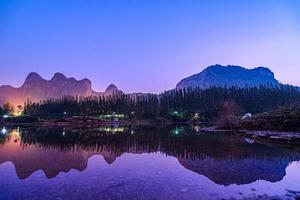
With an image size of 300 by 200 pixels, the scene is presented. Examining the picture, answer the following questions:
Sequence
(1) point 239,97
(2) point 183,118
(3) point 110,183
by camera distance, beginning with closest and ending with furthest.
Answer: (3) point 110,183
(2) point 183,118
(1) point 239,97

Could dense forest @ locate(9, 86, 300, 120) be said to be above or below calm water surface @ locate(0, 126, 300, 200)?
A: above

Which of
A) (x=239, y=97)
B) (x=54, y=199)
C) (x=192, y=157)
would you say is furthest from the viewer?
(x=239, y=97)

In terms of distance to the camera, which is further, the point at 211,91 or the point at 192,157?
the point at 211,91

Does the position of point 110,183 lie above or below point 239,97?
below

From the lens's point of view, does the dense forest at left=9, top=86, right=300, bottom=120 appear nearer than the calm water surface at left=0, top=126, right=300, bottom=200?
No

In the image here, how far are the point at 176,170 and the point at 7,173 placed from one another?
11202 mm

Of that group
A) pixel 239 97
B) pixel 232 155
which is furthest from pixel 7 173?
pixel 239 97

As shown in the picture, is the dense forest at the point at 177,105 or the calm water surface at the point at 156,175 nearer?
the calm water surface at the point at 156,175

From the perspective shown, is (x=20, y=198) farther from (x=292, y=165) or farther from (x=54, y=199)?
(x=292, y=165)

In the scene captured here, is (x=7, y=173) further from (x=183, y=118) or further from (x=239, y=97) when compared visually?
(x=239, y=97)

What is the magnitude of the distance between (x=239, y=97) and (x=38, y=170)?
13640 centimetres

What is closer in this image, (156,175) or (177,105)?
(156,175)

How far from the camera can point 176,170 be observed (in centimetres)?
1967

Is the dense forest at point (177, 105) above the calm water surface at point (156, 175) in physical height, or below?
above
